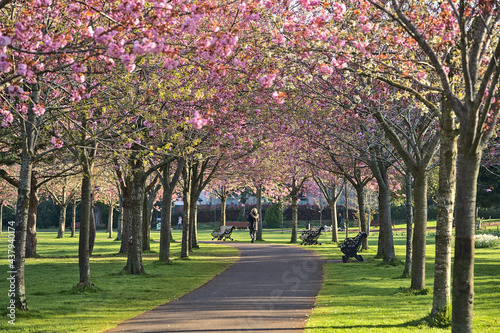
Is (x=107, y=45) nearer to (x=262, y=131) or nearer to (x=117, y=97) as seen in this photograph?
(x=117, y=97)

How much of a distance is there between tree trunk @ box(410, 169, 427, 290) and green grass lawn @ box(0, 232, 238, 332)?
5.64m

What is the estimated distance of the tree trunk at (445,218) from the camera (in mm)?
9367

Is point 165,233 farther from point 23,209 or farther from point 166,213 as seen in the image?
point 23,209

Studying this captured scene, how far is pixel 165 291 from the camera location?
1330 cm

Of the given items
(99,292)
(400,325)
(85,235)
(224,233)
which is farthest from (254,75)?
(224,233)

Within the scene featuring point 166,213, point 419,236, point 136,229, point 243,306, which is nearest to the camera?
point 243,306

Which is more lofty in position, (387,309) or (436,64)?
(436,64)

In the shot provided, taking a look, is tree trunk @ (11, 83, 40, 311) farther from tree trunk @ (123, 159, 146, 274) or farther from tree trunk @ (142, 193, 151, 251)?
tree trunk @ (142, 193, 151, 251)

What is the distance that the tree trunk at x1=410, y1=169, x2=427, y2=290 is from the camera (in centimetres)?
1283

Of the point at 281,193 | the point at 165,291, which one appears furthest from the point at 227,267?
the point at 281,193

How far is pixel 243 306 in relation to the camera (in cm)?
1073

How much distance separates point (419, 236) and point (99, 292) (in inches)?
313

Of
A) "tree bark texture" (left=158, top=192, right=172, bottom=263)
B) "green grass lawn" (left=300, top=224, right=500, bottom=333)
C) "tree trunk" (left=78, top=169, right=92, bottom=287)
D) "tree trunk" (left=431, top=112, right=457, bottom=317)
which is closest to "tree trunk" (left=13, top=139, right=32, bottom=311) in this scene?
"tree trunk" (left=78, top=169, right=92, bottom=287)

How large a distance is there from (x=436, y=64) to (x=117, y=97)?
253 inches
